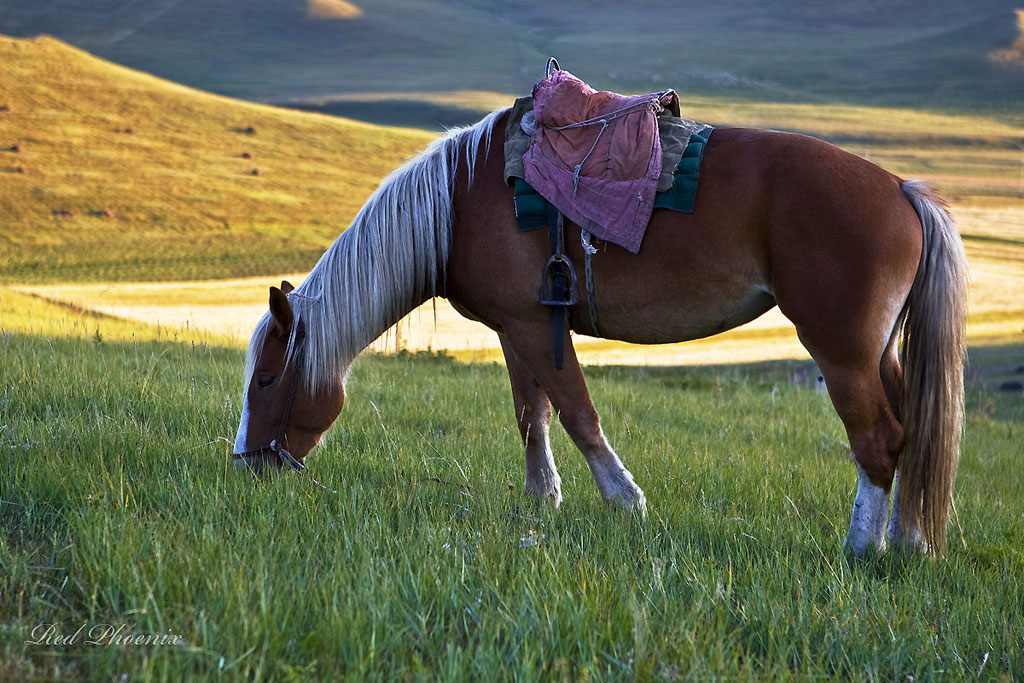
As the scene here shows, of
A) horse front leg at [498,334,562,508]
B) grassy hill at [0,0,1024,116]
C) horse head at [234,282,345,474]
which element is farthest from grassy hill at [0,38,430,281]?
grassy hill at [0,0,1024,116]

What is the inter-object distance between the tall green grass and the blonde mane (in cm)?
63

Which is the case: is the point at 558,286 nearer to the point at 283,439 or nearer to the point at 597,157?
the point at 597,157

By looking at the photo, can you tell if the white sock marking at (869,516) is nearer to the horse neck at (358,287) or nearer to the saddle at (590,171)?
the saddle at (590,171)

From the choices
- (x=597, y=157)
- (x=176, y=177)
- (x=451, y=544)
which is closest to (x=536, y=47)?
(x=176, y=177)

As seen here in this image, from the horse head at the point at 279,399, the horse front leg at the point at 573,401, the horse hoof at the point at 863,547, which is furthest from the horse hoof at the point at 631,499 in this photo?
the horse head at the point at 279,399

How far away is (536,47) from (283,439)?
15565cm

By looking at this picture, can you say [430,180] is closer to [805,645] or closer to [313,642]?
[313,642]

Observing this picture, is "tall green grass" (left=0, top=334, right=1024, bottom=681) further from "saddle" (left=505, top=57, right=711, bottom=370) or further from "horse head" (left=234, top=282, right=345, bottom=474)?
"saddle" (left=505, top=57, right=711, bottom=370)

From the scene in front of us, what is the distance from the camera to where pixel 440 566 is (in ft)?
8.57

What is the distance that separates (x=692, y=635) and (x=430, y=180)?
2436 mm

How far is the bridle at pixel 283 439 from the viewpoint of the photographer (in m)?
3.81

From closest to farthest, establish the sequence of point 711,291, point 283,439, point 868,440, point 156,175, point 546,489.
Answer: point 868,440
point 711,291
point 283,439
point 546,489
point 156,175

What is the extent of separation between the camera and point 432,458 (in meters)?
4.16

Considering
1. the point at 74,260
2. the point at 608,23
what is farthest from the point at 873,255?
the point at 608,23
